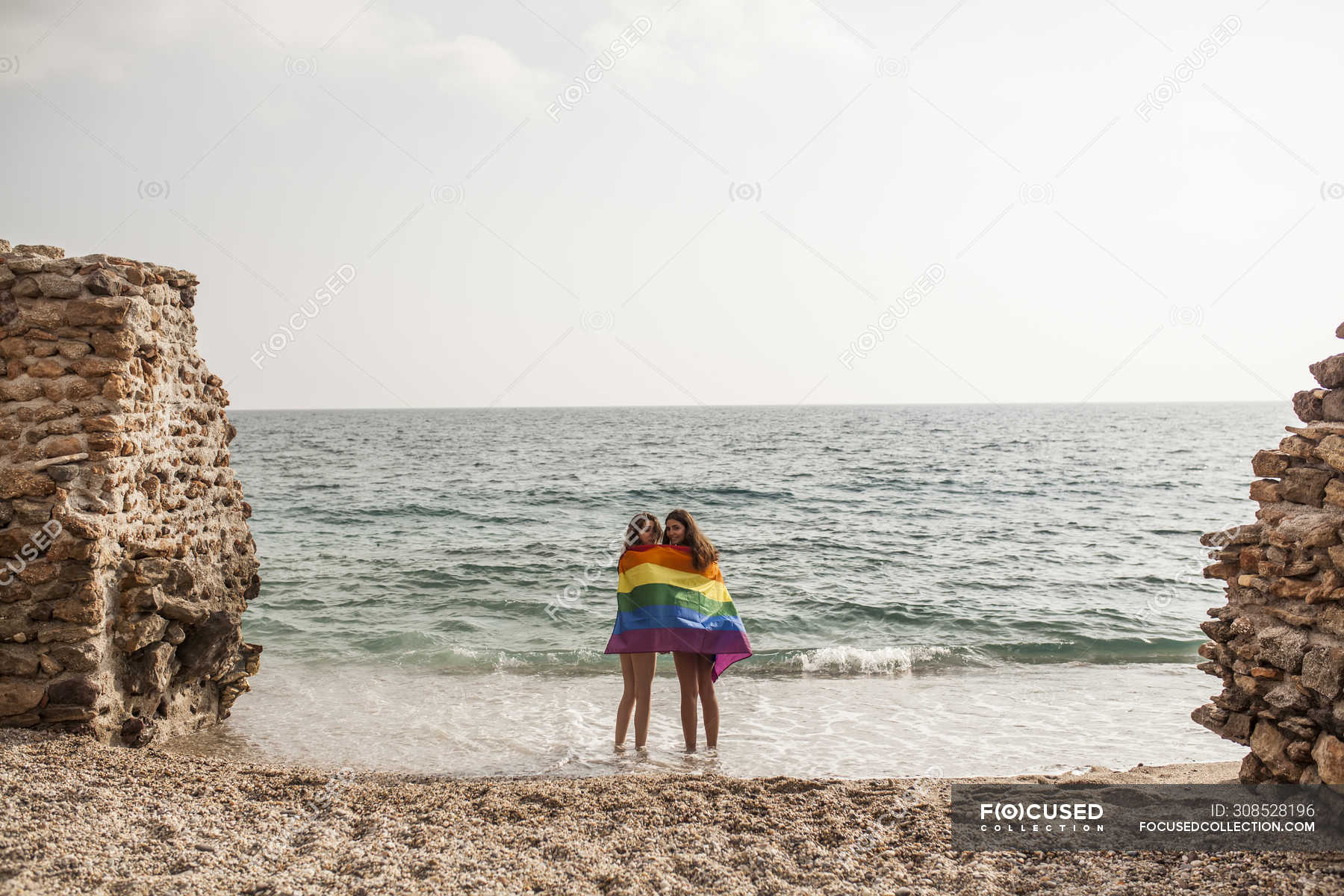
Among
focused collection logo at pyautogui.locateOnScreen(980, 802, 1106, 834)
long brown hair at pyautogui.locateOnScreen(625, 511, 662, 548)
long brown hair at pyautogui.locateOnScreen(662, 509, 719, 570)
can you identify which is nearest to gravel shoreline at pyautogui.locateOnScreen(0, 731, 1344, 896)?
focused collection logo at pyautogui.locateOnScreen(980, 802, 1106, 834)

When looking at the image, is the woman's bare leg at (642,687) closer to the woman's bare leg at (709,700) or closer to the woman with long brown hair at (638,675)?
the woman with long brown hair at (638,675)

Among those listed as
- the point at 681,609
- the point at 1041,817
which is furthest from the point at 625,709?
the point at 1041,817

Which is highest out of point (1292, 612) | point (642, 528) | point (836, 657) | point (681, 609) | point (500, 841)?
point (642, 528)

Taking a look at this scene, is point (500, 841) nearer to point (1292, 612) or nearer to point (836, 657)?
point (1292, 612)

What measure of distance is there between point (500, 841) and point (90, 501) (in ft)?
11.8

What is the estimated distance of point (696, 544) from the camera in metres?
6.71

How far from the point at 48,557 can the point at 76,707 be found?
101 centimetres

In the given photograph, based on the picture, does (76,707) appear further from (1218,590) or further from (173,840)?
(1218,590)

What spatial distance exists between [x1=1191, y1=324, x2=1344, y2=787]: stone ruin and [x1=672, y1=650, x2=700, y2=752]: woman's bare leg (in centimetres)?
357

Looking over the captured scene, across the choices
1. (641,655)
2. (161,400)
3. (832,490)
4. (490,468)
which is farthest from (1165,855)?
(490,468)

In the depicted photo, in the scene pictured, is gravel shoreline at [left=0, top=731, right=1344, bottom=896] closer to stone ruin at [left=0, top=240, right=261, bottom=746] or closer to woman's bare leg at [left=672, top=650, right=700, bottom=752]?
stone ruin at [left=0, top=240, right=261, bottom=746]

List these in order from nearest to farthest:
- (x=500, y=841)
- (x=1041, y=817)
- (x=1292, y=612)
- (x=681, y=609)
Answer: (x=500, y=841)
(x=1292, y=612)
(x=1041, y=817)
(x=681, y=609)

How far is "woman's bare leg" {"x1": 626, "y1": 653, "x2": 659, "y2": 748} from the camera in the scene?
6859mm

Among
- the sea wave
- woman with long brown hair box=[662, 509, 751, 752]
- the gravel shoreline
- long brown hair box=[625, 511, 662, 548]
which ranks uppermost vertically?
long brown hair box=[625, 511, 662, 548]
